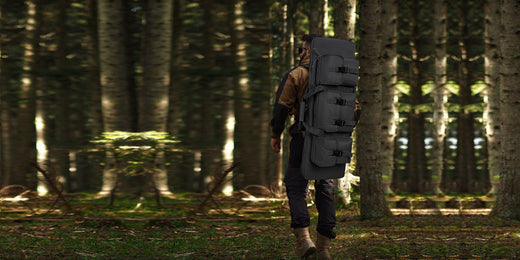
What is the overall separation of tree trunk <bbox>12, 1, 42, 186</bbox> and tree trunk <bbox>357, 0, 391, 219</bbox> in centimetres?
652

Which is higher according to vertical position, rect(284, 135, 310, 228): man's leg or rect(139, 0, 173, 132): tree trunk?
rect(139, 0, 173, 132): tree trunk

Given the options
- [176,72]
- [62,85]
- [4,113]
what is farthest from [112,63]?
[4,113]

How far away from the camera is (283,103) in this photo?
6.21 meters

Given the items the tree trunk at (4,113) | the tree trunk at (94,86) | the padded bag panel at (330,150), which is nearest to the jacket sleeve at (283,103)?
the padded bag panel at (330,150)

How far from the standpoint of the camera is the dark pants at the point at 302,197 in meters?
6.22

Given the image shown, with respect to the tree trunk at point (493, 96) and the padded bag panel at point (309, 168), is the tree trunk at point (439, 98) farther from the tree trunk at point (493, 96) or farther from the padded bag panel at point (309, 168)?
the padded bag panel at point (309, 168)

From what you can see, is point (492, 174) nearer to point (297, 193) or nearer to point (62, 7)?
point (297, 193)

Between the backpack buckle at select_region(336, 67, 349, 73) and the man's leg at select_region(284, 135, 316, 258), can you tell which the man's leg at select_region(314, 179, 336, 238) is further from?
the backpack buckle at select_region(336, 67, 349, 73)

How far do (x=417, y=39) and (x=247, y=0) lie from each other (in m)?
6.33

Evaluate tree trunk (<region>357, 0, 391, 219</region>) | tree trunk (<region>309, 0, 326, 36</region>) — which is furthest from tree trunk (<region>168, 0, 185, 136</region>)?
tree trunk (<region>309, 0, 326, 36</region>)

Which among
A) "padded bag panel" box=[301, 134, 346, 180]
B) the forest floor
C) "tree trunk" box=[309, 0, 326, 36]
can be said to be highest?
"tree trunk" box=[309, 0, 326, 36]

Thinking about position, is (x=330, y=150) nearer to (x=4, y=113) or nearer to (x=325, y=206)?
(x=325, y=206)

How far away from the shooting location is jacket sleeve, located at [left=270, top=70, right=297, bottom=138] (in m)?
6.20

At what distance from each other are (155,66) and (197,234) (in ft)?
8.39
